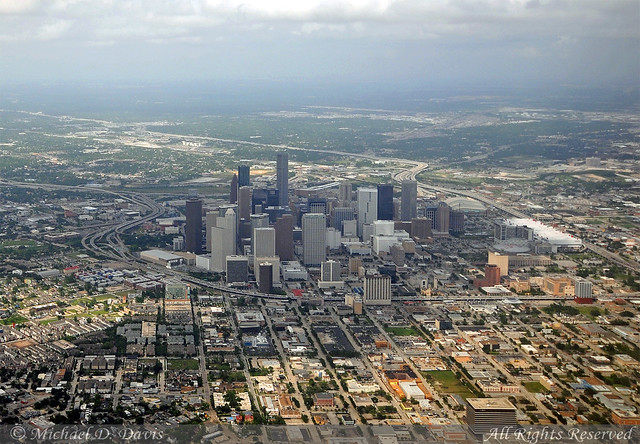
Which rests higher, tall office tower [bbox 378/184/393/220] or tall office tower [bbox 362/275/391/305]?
tall office tower [bbox 378/184/393/220]

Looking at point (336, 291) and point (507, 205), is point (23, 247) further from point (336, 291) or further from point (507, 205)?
point (507, 205)

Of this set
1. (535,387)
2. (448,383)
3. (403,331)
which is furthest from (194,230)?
(535,387)

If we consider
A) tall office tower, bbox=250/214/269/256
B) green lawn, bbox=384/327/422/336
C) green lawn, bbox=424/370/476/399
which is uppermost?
tall office tower, bbox=250/214/269/256

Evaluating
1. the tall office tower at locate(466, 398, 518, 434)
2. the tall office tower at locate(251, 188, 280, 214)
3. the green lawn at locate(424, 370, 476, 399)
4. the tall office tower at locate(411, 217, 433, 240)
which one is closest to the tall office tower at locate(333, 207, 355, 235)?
the tall office tower at locate(411, 217, 433, 240)

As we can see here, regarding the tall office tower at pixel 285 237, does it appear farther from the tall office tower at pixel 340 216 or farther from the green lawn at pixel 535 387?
the green lawn at pixel 535 387

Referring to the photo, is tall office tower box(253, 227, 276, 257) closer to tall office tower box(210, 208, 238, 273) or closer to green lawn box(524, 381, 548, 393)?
tall office tower box(210, 208, 238, 273)

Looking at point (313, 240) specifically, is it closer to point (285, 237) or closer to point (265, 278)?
point (285, 237)
